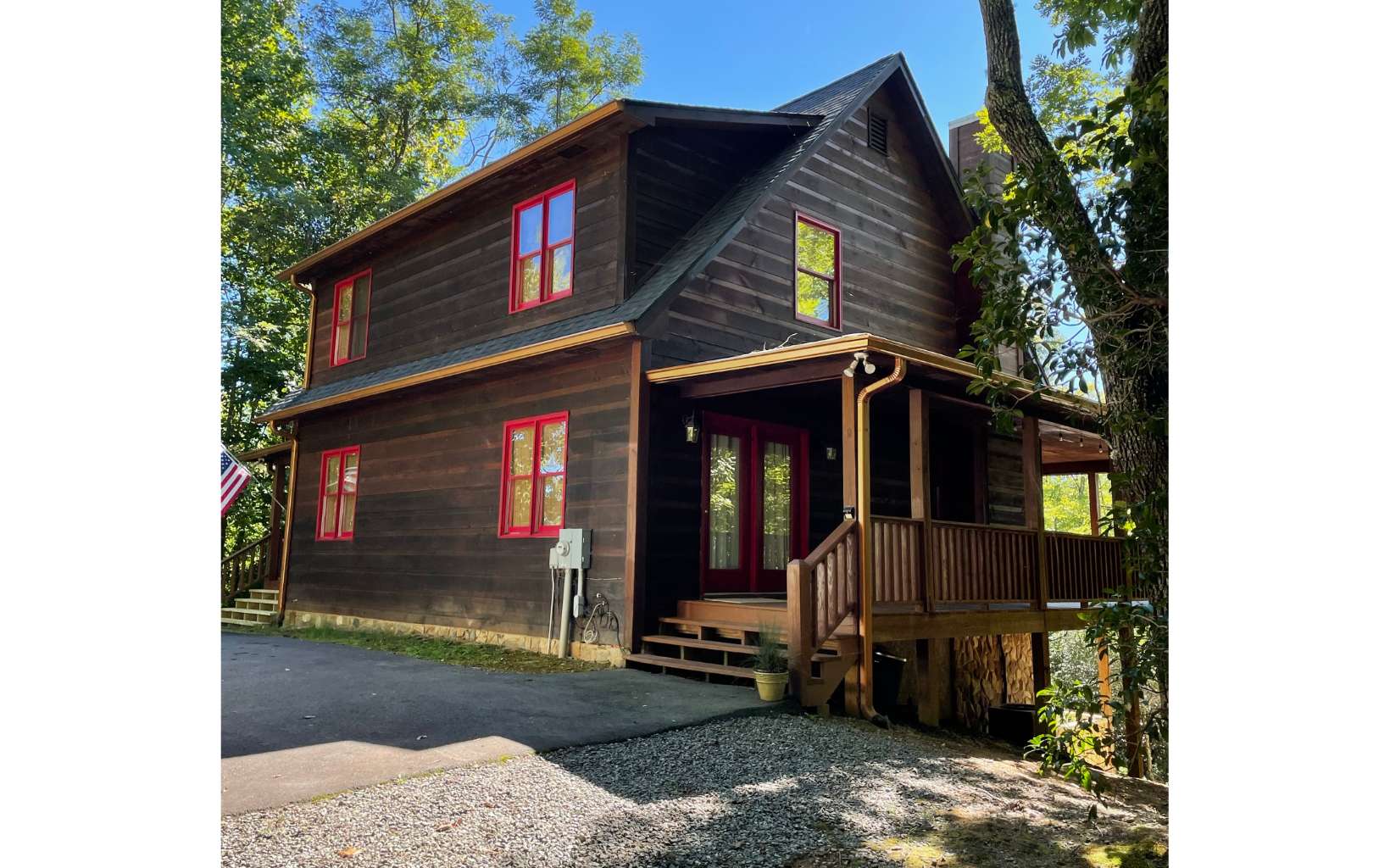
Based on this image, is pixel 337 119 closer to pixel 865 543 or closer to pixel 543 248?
pixel 543 248

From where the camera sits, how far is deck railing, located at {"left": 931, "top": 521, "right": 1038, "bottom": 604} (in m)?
8.41

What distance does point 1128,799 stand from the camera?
226 inches

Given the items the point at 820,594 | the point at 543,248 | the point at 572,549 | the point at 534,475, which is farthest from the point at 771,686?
the point at 543,248

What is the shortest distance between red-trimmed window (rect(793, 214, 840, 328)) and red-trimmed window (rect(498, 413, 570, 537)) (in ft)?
10.7

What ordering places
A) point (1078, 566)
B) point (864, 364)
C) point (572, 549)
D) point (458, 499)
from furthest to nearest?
point (458, 499)
point (1078, 566)
point (572, 549)
point (864, 364)

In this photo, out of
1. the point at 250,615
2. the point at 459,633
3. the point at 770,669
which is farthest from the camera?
the point at 250,615

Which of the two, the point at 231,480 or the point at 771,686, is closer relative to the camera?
the point at 771,686

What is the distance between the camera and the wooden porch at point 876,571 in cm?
707

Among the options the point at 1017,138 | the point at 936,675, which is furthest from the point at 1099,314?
Answer: the point at 936,675

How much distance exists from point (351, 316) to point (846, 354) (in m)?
9.68

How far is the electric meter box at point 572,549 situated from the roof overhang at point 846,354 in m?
1.71

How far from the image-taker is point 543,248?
11.0m

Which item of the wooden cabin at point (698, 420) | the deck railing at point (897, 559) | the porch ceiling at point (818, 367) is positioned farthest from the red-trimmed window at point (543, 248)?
the deck railing at point (897, 559)
